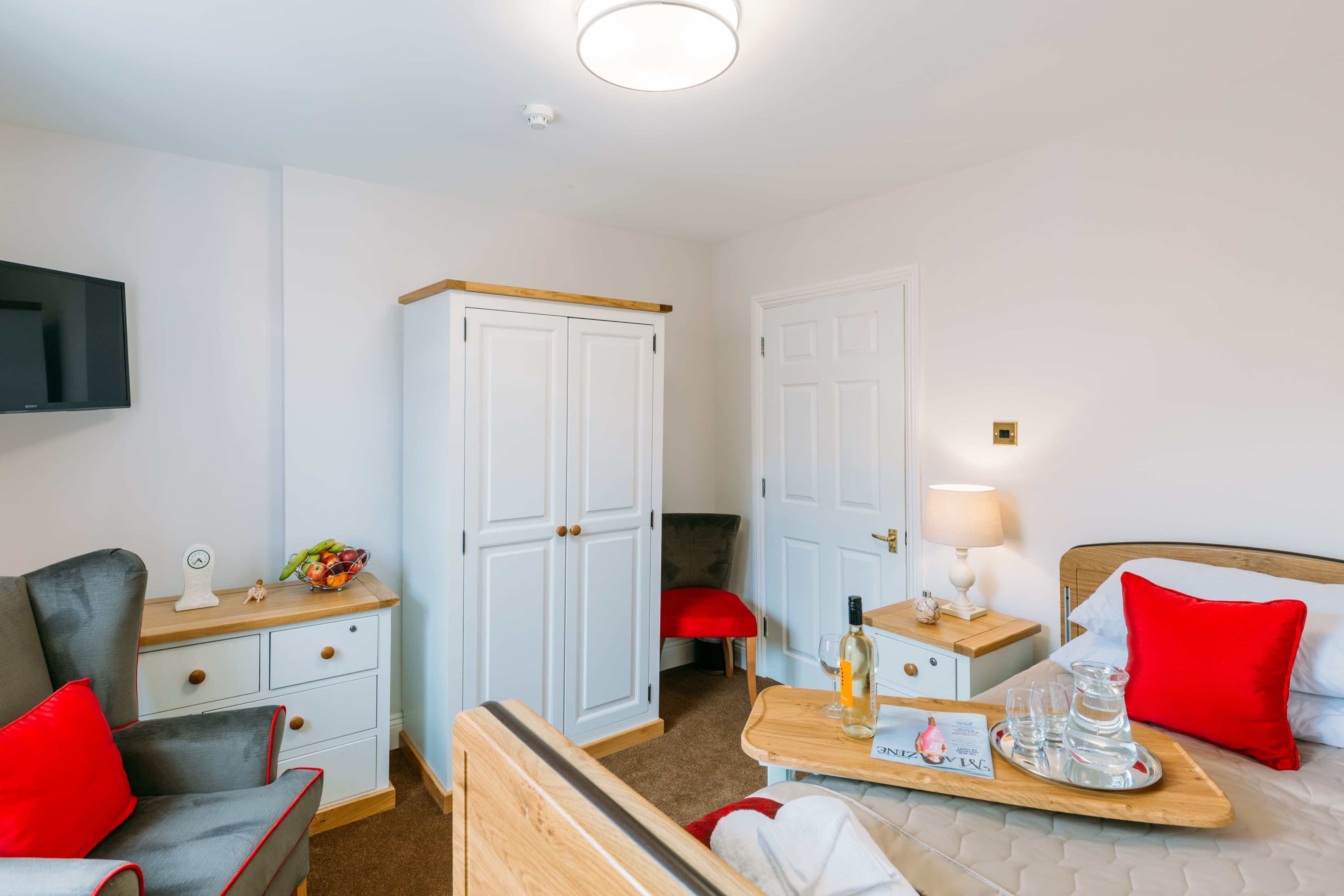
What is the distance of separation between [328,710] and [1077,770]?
7.33 feet

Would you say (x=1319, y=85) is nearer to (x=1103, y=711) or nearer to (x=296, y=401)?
(x=1103, y=711)

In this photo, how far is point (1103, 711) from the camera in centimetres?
127

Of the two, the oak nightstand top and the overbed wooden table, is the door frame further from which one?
the overbed wooden table

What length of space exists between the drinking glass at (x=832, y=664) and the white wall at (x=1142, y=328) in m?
1.44

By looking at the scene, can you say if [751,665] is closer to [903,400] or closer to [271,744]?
[903,400]

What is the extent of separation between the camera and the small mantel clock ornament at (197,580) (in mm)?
2258

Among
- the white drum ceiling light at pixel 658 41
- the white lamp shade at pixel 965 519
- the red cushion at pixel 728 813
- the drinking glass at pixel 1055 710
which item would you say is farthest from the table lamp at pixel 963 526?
the white drum ceiling light at pixel 658 41

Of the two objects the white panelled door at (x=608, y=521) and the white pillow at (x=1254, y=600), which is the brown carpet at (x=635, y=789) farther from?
the white pillow at (x=1254, y=600)

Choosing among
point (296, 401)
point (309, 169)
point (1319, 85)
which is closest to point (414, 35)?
point (309, 169)

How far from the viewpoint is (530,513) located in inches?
103

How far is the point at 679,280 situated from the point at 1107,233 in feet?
6.97

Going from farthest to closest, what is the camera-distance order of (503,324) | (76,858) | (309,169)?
1. (309,169)
2. (503,324)
3. (76,858)

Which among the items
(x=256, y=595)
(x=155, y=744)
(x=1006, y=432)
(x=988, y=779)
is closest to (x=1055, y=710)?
(x=988, y=779)

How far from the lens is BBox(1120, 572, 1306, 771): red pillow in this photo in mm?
1491
